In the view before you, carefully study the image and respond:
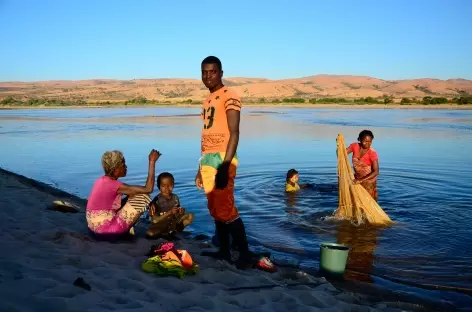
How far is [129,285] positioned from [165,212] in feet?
7.18

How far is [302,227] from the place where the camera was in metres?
8.10

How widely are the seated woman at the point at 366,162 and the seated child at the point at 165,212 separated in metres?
3.23

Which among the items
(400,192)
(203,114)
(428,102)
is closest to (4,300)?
(203,114)

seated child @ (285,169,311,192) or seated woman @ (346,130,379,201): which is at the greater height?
seated woman @ (346,130,379,201)

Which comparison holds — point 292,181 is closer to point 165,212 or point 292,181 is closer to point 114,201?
point 165,212

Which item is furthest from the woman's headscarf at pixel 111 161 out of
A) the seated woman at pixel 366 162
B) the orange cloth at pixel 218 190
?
the seated woman at pixel 366 162

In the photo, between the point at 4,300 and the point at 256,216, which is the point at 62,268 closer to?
the point at 4,300

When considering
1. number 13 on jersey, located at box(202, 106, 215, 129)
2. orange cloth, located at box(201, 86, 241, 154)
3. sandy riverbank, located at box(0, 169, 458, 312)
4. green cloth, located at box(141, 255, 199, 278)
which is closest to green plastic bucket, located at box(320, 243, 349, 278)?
sandy riverbank, located at box(0, 169, 458, 312)

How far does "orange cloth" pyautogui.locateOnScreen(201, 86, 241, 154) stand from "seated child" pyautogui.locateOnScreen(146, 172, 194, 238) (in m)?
1.68

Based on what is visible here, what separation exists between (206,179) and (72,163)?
35.7ft

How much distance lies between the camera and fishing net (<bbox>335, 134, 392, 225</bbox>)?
8109 mm

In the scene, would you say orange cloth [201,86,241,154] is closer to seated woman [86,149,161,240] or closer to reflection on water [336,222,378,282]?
seated woman [86,149,161,240]

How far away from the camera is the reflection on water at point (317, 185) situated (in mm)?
6633

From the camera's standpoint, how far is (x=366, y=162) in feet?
28.0
